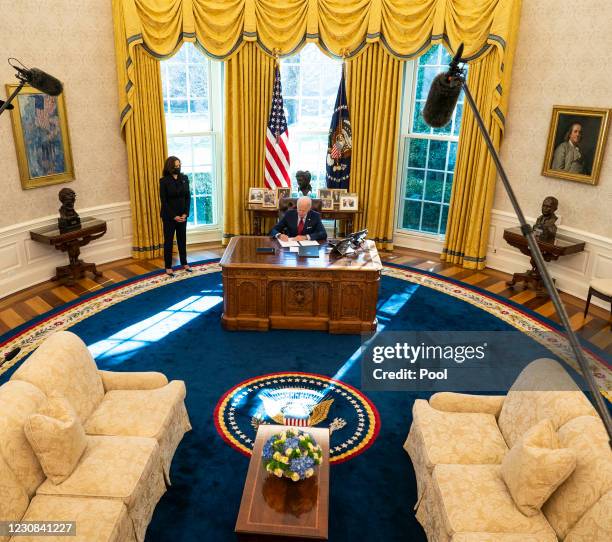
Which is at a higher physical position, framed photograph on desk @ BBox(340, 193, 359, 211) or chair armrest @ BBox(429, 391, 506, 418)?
framed photograph on desk @ BBox(340, 193, 359, 211)

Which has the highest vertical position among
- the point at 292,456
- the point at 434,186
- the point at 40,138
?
the point at 40,138

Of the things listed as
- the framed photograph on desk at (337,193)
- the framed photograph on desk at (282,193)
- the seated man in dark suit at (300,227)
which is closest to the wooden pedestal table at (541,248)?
the framed photograph on desk at (337,193)

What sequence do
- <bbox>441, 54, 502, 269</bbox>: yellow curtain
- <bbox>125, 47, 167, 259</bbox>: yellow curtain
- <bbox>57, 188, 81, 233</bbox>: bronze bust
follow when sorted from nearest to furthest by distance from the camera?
<bbox>57, 188, 81, 233</bbox>: bronze bust
<bbox>441, 54, 502, 269</bbox>: yellow curtain
<bbox>125, 47, 167, 259</bbox>: yellow curtain

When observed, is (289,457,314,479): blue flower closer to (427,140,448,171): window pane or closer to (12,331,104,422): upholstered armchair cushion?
(12,331,104,422): upholstered armchair cushion

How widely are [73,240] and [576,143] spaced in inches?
255

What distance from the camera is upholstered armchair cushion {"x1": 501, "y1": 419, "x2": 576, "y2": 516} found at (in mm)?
2949

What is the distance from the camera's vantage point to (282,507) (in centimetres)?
318

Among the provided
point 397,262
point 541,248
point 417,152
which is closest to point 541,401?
point 541,248

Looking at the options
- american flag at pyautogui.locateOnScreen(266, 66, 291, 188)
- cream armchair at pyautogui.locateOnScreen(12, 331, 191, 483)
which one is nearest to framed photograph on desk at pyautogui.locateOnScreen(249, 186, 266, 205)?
american flag at pyautogui.locateOnScreen(266, 66, 291, 188)

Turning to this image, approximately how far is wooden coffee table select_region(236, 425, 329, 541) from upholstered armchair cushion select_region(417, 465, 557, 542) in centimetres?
67

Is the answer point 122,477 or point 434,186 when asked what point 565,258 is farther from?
point 122,477

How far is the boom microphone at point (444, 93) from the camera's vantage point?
5.65ft

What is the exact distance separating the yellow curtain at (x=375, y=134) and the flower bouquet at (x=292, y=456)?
231 inches

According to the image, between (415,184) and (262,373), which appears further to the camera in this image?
(415,184)
